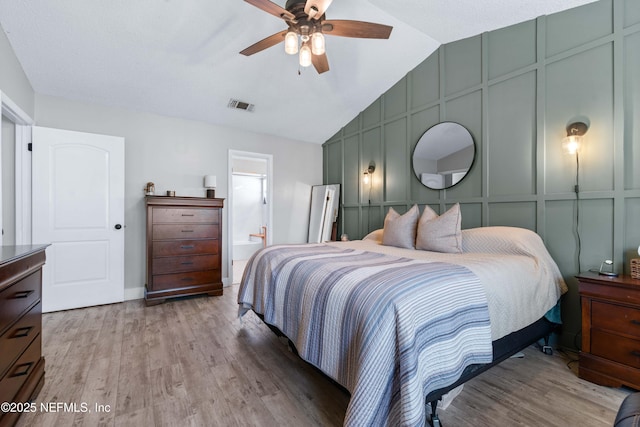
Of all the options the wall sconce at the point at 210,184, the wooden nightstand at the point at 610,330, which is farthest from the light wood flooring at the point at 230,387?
the wall sconce at the point at 210,184

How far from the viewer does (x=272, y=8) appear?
1.97 m

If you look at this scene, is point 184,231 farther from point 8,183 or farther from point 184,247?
point 8,183

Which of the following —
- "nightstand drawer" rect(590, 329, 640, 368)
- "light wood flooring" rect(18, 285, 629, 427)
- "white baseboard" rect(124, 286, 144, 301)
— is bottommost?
"light wood flooring" rect(18, 285, 629, 427)

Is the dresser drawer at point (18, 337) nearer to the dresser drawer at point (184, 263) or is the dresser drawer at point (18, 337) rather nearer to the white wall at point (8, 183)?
the dresser drawer at point (184, 263)

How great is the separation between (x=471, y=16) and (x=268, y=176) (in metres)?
3.46

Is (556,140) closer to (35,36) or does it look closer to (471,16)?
(471,16)

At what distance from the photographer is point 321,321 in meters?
1.58

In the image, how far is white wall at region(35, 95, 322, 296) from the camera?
349 cm

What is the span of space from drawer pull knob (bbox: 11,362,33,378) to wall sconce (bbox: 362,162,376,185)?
3.97 metres

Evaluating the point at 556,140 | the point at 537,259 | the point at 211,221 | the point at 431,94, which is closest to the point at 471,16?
the point at 431,94

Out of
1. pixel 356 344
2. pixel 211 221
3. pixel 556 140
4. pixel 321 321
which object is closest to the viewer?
pixel 356 344

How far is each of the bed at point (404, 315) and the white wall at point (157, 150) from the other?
243 centimetres

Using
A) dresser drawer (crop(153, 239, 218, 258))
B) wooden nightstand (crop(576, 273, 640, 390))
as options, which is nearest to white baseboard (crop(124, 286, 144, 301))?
dresser drawer (crop(153, 239, 218, 258))

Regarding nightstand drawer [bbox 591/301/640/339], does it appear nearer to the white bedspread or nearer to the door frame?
the white bedspread
